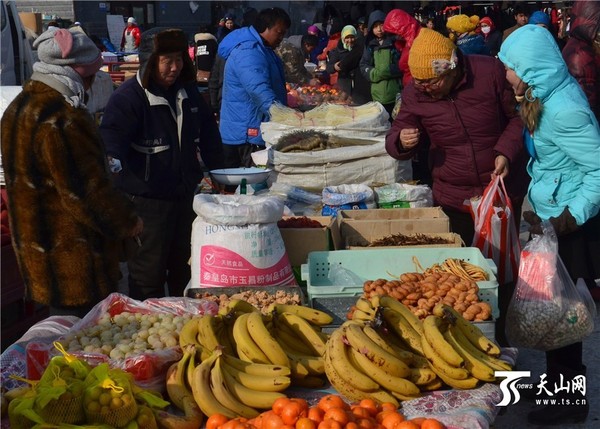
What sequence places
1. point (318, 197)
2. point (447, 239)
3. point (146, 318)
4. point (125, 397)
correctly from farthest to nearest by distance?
point (318, 197) → point (447, 239) → point (146, 318) → point (125, 397)

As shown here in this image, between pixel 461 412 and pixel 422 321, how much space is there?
63cm

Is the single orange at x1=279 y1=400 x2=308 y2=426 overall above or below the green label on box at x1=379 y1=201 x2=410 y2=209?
below

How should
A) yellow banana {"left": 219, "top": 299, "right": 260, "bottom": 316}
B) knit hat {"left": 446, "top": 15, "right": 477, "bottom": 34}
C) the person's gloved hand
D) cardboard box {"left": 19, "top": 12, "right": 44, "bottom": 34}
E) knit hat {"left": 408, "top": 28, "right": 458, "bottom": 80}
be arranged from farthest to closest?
cardboard box {"left": 19, "top": 12, "right": 44, "bottom": 34}, knit hat {"left": 446, "top": 15, "right": 477, "bottom": 34}, knit hat {"left": 408, "top": 28, "right": 458, "bottom": 80}, the person's gloved hand, yellow banana {"left": 219, "top": 299, "right": 260, "bottom": 316}

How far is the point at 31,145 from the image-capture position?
429 centimetres

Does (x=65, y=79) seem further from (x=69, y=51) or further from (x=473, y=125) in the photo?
(x=473, y=125)

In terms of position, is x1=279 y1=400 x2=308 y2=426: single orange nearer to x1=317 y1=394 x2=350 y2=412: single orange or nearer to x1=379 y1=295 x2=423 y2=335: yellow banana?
x1=317 y1=394 x2=350 y2=412: single orange

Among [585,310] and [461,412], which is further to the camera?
[585,310]

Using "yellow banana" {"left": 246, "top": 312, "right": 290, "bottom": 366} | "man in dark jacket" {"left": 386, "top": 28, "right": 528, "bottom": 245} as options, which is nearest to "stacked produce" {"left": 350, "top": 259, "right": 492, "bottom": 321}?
"yellow banana" {"left": 246, "top": 312, "right": 290, "bottom": 366}

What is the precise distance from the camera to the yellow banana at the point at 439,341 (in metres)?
3.46

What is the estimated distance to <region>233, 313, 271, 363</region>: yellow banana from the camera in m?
3.61

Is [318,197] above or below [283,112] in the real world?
below

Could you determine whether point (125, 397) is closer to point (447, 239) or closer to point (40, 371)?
point (40, 371)

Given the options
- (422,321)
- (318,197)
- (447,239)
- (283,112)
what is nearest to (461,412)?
(422,321)

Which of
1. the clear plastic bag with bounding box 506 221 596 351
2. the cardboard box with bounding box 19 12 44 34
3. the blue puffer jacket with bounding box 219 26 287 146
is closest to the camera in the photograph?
the clear plastic bag with bounding box 506 221 596 351
